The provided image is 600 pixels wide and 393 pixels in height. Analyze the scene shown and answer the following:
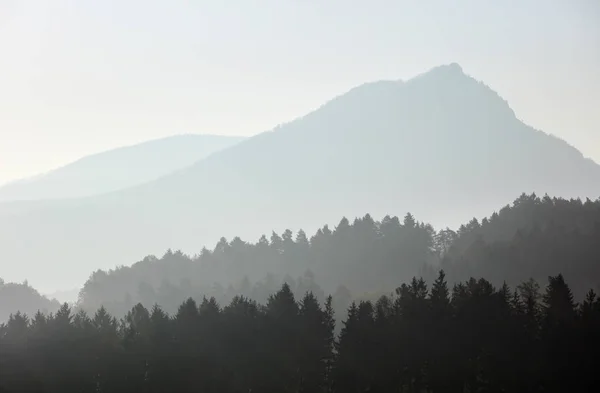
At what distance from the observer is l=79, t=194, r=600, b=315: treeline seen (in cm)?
10775

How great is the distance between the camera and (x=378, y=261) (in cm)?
13538

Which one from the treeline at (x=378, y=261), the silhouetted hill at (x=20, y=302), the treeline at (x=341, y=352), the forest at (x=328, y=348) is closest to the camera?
the treeline at (x=341, y=352)

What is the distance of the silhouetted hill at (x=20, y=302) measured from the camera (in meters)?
155

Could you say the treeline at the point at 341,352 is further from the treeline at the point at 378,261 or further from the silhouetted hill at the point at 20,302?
the silhouetted hill at the point at 20,302

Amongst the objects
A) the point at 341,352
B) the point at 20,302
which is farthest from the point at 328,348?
the point at 20,302

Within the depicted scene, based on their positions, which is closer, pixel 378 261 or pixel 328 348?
pixel 328 348

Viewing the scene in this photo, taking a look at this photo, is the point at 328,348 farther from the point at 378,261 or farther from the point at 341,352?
the point at 378,261

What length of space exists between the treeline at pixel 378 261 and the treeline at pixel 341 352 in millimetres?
45413

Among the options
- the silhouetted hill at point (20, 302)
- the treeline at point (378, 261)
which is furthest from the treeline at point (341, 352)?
the silhouetted hill at point (20, 302)

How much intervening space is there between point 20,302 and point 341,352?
122 metres

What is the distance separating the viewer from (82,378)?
176ft

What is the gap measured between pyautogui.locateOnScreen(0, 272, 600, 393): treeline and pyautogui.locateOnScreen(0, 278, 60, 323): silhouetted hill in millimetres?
100759

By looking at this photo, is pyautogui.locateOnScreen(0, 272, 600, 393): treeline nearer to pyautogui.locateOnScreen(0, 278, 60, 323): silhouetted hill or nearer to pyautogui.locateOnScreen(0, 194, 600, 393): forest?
pyautogui.locateOnScreen(0, 194, 600, 393): forest

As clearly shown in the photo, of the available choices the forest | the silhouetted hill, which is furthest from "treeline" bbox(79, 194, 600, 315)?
the forest
